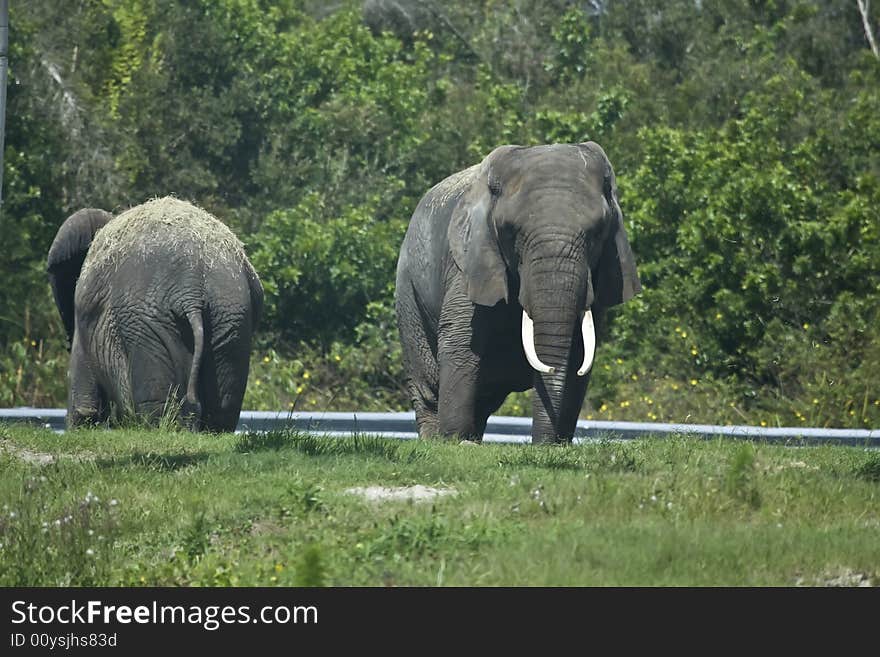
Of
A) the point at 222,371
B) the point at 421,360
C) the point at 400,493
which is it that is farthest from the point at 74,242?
the point at 400,493

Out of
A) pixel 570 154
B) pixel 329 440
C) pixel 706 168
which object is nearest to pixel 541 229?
pixel 570 154

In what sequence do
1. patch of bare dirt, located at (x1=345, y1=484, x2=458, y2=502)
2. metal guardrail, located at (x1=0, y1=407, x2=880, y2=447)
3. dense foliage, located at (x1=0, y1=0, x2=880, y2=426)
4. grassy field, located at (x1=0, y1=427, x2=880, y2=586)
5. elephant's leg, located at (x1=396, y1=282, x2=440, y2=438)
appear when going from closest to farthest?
Answer: grassy field, located at (x1=0, y1=427, x2=880, y2=586) < patch of bare dirt, located at (x1=345, y1=484, x2=458, y2=502) < metal guardrail, located at (x1=0, y1=407, x2=880, y2=447) < elephant's leg, located at (x1=396, y1=282, x2=440, y2=438) < dense foliage, located at (x1=0, y1=0, x2=880, y2=426)

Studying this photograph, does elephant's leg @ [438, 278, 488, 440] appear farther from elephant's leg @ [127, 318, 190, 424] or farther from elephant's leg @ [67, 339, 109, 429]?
elephant's leg @ [67, 339, 109, 429]

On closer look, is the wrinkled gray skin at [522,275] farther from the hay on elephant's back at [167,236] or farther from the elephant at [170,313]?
the hay on elephant's back at [167,236]

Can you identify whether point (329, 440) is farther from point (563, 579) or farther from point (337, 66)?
point (337, 66)

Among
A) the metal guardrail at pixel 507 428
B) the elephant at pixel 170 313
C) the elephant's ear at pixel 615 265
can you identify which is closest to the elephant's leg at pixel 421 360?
the metal guardrail at pixel 507 428

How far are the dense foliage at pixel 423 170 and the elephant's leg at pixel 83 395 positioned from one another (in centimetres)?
516

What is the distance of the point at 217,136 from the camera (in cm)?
2641

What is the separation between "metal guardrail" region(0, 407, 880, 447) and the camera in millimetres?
14578

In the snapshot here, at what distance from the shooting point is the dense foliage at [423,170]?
20219mm

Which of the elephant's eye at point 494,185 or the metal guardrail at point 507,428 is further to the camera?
the metal guardrail at point 507,428

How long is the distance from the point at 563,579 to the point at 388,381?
16.0 meters

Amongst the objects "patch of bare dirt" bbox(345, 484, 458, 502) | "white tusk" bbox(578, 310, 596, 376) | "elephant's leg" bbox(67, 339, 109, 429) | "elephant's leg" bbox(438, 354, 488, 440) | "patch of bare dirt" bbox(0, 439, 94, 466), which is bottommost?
"elephant's leg" bbox(67, 339, 109, 429)

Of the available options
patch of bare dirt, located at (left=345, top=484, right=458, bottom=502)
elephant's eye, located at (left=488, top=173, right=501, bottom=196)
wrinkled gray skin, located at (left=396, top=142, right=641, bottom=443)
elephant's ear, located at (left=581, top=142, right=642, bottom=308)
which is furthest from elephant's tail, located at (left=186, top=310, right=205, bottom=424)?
patch of bare dirt, located at (left=345, top=484, right=458, bottom=502)
